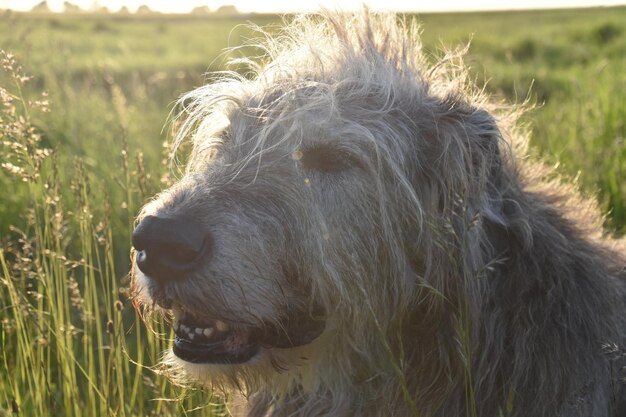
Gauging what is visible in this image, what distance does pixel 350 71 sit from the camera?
3.51 m

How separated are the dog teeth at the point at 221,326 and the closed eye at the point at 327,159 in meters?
0.70

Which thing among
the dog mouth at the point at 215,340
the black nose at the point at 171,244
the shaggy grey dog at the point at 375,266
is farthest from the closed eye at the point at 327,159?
the dog mouth at the point at 215,340

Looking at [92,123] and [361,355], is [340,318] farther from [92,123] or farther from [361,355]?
[92,123]

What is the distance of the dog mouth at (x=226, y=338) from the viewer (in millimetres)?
3033

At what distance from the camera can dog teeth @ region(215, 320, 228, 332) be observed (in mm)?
3037

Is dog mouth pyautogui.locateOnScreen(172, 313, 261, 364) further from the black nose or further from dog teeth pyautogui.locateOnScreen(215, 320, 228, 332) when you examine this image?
the black nose

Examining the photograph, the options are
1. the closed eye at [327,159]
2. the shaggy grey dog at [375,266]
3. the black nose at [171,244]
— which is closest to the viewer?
the black nose at [171,244]

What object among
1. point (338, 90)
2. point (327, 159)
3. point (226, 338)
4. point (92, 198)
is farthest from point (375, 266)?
point (92, 198)

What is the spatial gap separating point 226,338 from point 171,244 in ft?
1.59

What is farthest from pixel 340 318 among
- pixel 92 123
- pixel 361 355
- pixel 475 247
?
pixel 92 123

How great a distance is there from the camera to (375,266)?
10.4ft

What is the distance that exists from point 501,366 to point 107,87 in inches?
603

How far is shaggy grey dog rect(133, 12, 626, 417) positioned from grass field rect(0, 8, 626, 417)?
0.44 meters

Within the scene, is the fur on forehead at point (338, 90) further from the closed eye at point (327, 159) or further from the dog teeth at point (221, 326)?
the dog teeth at point (221, 326)
